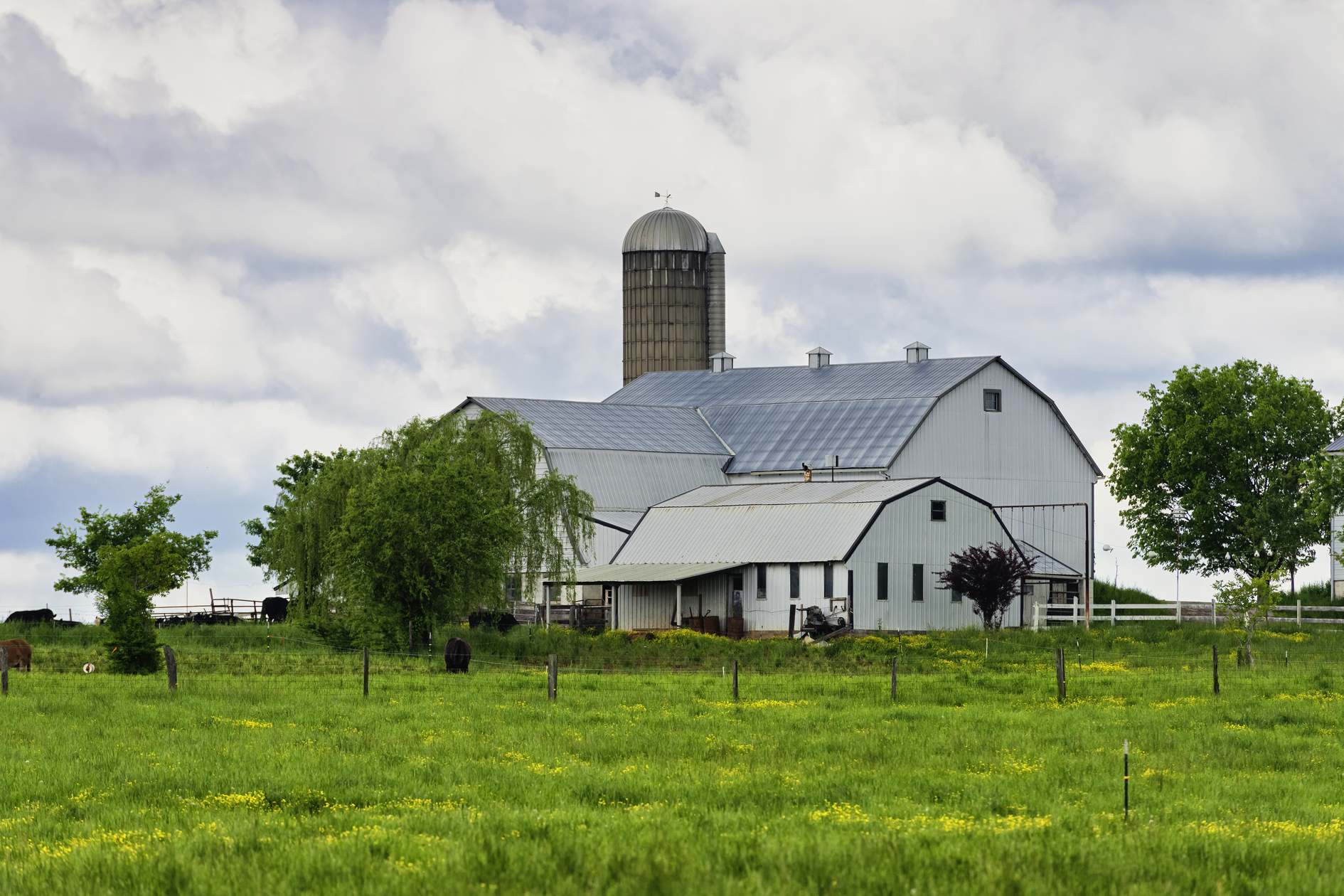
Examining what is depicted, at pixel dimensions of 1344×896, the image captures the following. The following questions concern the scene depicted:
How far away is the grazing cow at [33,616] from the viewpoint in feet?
244

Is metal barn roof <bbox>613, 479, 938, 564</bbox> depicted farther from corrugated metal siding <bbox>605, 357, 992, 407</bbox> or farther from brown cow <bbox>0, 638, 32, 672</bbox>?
brown cow <bbox>0, 638, 32, 672</bbox>

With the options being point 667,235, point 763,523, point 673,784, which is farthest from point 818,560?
point 667,235

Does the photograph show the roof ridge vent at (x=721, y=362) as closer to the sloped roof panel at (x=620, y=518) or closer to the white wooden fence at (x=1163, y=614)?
the sloped roof panel at (x=620, y=518)

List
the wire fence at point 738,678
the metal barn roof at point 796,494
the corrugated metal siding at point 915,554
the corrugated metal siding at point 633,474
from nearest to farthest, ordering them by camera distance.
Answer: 1. the wire fence at point 738,678
2. the corrugated metal siding at point 915,554
3. the metal barn roof at point 796,494
4. the corrugated metal siding at point 633,474

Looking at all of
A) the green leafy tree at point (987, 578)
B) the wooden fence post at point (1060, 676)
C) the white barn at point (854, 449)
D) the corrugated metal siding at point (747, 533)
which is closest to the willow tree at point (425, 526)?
the corrugated metal siding at point (747, 533)

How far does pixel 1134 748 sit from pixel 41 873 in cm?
1630

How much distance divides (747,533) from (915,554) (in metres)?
7.02

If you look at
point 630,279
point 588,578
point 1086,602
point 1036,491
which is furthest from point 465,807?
point 630,279

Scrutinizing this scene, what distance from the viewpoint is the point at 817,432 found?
81375mm

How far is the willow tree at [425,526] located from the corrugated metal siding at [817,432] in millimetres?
15531

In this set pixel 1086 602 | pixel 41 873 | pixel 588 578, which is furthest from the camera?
pixel 1086 602

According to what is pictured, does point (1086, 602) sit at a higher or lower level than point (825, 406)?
lower

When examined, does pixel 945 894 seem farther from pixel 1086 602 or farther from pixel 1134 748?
pixel 1086 602

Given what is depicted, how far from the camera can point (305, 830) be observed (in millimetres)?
15680
